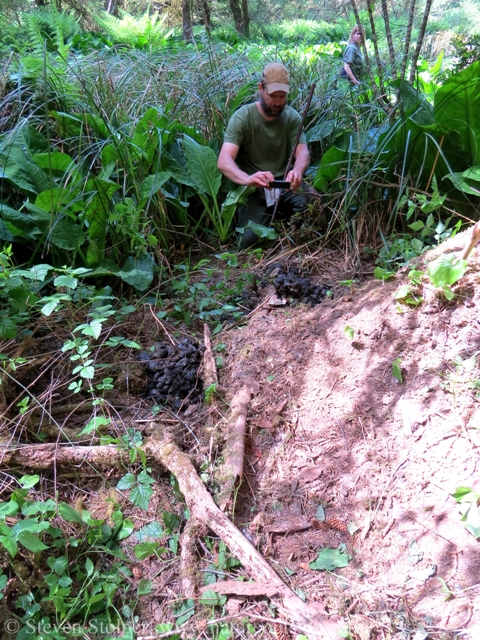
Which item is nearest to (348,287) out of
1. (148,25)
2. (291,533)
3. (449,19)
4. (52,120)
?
(291,533)

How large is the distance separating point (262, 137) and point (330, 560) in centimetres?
293

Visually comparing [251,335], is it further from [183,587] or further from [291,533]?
[183,587]

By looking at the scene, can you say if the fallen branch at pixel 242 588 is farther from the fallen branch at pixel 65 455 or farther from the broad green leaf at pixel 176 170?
the broad green leaf at pixel 176 170

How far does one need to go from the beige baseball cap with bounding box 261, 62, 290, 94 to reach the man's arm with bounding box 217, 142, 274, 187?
1.50 feet

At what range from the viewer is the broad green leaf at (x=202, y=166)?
10.0ft

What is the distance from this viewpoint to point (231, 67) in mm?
4273

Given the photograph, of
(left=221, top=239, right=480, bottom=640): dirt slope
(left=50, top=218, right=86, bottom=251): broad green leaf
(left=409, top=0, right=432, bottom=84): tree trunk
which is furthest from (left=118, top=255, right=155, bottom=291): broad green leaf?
(left=409, top=0, right=432, bottom=84): tree trunk

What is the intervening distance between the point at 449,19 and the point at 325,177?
52.2ft

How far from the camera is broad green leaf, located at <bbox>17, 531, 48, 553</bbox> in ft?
3.78

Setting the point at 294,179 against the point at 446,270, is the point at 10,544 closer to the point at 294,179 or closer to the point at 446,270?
the point at 446,270

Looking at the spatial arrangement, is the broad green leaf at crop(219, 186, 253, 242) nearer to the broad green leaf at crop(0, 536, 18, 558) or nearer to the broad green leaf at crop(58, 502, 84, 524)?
the broad green leaf at crop(58, 502, 84, 524)

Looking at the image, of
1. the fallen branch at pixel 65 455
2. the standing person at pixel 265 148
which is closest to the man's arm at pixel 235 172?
the standing person at pixel 265 148

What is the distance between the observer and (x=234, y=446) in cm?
154

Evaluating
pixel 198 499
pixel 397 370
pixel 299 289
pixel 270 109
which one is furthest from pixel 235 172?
pixel 198 499
